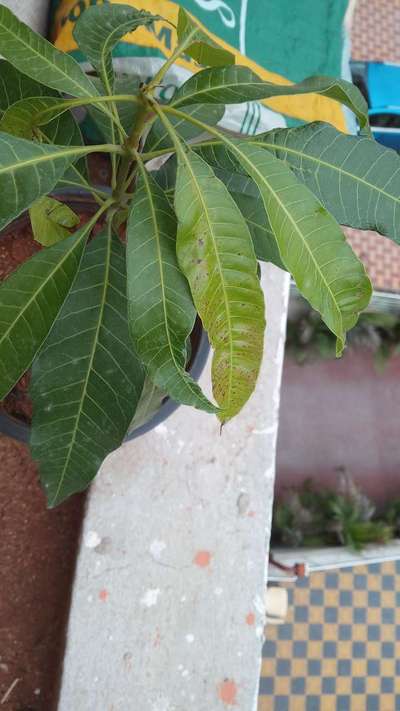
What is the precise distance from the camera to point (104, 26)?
728 mm

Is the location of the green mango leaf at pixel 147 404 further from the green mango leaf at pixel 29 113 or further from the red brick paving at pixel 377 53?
the red brick paving at pixel 377 53

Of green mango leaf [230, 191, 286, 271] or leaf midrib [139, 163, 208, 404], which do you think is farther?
green mango leaf [230, 191, 286, 271]

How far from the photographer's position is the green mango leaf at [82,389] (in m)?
0.79

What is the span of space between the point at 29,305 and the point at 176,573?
73cm

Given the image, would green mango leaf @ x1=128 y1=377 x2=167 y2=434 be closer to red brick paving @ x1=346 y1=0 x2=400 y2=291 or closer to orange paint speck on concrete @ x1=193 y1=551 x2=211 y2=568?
orange paint speck on concrete @ x1=193 y1=551 x2=211 y2=568

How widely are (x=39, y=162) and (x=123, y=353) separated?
0.86 feet

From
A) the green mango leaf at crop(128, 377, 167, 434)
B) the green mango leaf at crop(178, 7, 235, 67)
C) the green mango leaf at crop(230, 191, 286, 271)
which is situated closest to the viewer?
the green mango leaf at crop(178, 7, 235, 67)

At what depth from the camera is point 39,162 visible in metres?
0.64

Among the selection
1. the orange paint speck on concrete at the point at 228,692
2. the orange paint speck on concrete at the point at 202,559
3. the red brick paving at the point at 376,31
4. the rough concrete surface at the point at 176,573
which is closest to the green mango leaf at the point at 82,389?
the rough concrete surface at the point at 176,573

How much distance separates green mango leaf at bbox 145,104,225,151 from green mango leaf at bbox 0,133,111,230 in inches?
9.1

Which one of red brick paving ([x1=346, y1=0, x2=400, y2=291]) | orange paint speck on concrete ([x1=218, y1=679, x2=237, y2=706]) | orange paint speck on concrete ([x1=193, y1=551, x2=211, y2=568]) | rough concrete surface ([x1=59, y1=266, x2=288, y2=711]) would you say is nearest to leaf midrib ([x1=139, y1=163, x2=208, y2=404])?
rough concrete surface ([x1=59, y1=266, x2=288, y2=711])

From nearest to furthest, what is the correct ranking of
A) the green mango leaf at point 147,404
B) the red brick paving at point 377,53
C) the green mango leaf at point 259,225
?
the green mango leaf at point 259,225 → the green mango leaf at point 147,404 → the red brick paving at point 377,53

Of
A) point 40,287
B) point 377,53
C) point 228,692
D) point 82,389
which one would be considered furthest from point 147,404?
point 377,53

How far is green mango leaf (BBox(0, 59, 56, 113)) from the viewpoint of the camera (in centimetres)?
80
